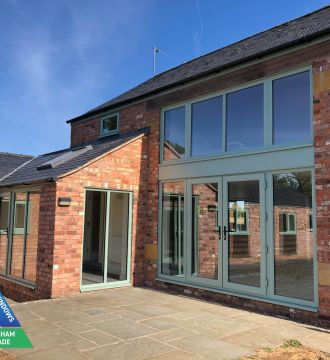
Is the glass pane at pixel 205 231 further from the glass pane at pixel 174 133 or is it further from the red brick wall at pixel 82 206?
the red brick wall at pixel 82 206

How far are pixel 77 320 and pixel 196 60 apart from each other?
8502 millimetres

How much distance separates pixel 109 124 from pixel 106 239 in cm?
388

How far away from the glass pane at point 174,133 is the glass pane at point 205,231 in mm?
1045

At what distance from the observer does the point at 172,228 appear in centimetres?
879

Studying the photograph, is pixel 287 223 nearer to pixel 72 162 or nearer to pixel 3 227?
pixel 72 162

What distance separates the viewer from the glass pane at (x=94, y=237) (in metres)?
8.39

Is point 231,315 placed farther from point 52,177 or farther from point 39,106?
point 39,106

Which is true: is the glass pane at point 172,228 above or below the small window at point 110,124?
below

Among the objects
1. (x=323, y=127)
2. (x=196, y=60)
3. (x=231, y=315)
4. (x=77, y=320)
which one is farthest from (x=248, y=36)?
(x=77, y=320)

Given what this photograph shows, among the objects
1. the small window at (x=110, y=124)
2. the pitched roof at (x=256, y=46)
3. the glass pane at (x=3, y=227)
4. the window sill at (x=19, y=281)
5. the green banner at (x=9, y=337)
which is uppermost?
the pitched roof at (x=256, y=46)

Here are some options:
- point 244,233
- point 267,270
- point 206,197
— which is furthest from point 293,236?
point 206,197

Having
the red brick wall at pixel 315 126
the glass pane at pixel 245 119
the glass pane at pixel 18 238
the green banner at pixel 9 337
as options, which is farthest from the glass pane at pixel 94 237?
the green banner at pixel 9 337

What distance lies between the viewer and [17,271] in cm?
923

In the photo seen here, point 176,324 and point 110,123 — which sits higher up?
point 110,123
